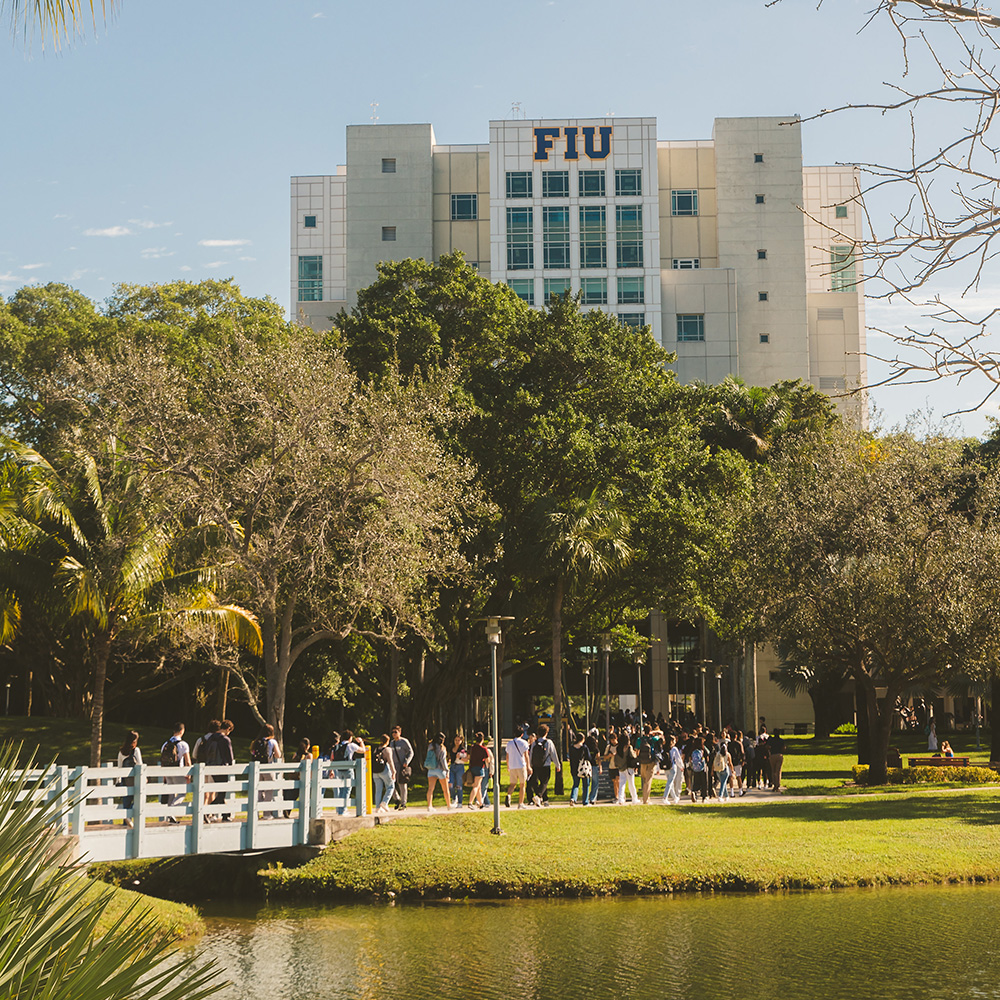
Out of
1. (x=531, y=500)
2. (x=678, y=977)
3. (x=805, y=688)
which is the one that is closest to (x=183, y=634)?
(x=531, y=500)

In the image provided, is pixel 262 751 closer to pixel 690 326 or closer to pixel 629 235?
pixel 690 326

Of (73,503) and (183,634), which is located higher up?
(73,503)

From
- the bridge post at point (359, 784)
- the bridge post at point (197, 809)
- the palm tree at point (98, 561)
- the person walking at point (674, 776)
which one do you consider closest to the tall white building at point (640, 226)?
the person walking at point (674, 776)

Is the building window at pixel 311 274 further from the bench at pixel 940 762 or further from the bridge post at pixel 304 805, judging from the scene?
the bridge post at pixel 304 805

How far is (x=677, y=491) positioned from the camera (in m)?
37.0

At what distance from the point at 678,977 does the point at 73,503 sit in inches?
825

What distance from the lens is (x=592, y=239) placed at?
77000mm

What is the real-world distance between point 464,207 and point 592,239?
10643mm

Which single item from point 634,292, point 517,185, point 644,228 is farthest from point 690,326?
point 517,185

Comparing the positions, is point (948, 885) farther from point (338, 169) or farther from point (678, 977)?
point (338, 169)

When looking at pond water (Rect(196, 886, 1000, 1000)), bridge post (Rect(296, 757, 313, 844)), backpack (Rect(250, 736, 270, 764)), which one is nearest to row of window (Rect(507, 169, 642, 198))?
backpack (Rect(250, 736, 270, 764))

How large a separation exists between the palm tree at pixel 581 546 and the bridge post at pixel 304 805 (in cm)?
1208

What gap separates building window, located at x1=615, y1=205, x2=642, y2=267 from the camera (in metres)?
76.8

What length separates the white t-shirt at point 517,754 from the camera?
27.6 metres
